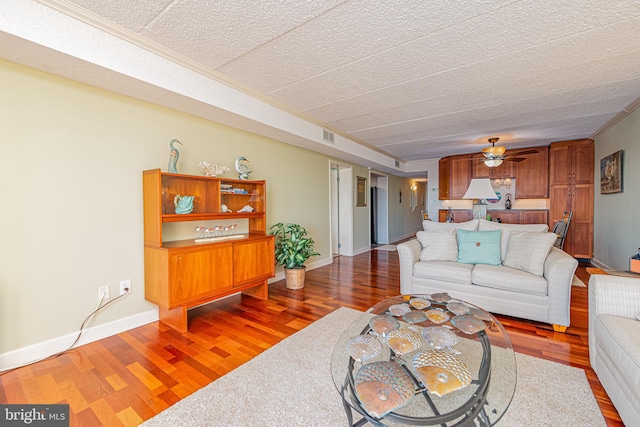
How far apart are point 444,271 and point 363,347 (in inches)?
74.1

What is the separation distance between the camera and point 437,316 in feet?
5.53

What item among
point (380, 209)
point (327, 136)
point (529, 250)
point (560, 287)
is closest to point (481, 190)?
point (529, 250)

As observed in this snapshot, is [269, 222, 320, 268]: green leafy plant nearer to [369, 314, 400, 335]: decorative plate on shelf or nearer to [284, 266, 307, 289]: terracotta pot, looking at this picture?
[284, 266, 307, 289]: terracotta pot

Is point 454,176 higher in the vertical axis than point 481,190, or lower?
higher

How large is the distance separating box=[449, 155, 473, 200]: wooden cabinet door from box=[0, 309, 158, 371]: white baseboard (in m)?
6.32

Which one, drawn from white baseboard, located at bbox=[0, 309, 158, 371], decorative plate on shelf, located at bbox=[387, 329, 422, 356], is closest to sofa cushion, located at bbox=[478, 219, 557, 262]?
decorative plate on shelf, located at bbox=[387, 329, 422, 356]

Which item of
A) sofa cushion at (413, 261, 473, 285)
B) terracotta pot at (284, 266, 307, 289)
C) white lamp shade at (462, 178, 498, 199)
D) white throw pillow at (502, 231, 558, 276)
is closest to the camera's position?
white throw pillow at (502, 231, 558, 276)

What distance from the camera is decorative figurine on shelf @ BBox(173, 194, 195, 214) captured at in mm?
2639

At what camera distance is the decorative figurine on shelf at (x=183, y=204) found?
2639 mm

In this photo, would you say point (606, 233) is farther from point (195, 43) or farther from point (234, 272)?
point (195, 43)

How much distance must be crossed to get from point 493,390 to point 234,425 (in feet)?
4.00

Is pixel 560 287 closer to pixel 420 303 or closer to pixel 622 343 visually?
pixel 622 343

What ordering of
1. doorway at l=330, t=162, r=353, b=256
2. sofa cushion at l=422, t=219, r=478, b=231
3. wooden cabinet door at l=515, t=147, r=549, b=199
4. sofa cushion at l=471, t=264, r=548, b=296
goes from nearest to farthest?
sofa cushion at l=471, t=264, r=548, b=296
sofa cushion at l=422, t=219, r=478, b=231
wooden cabinet door at l=515, t=147, r=549, b=199
doorway at l=330, t=162, r=353, b=256

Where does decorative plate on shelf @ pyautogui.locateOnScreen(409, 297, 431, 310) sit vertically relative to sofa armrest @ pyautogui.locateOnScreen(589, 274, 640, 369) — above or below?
below
